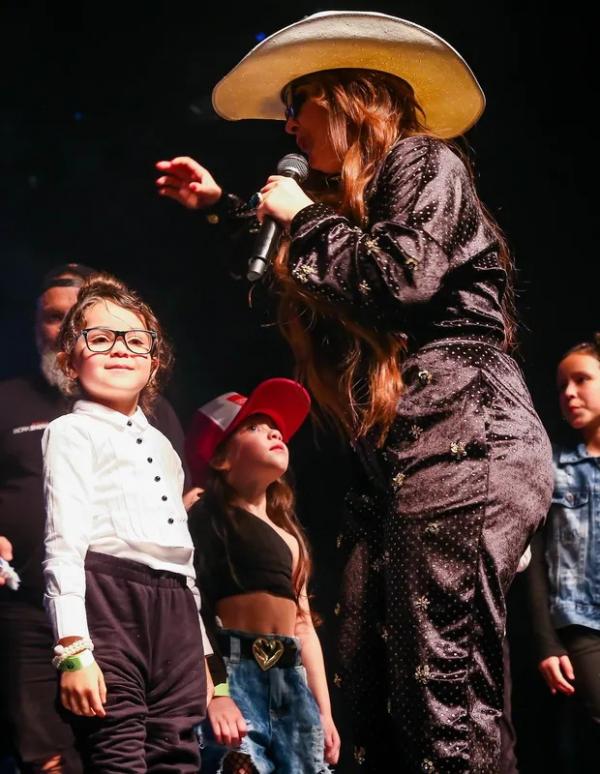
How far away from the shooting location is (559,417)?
10.0 feet

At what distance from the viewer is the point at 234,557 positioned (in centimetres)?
225

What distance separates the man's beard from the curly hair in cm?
11

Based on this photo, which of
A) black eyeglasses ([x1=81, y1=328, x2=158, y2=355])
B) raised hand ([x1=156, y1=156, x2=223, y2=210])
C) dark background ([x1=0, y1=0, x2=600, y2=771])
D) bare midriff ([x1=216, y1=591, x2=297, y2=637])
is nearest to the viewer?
raised hand ([x1=156, y1=156, x2=223, y2=210])

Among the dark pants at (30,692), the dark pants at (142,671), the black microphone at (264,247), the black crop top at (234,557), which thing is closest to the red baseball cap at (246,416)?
the black crop top at (234,557)

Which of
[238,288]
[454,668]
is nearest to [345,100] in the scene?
[454,668]

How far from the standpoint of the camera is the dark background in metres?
2.73

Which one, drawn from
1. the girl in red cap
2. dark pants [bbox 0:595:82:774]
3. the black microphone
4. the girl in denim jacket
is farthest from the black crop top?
the black microphone

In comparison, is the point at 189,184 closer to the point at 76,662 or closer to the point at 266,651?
the point at 76,662

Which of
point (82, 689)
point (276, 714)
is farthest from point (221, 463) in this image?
point (82, 689)

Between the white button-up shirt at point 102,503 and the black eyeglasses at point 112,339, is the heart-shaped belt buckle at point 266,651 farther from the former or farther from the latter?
the black eyeglasses at point 112,339

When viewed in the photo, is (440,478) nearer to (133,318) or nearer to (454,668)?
(454,668)

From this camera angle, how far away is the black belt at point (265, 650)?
7.08 feet

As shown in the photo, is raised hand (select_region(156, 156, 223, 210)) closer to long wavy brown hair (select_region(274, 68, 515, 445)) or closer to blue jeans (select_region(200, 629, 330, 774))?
long wavy brown hair (select_region(274, 68, 515, 445))

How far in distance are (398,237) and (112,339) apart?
26.5 inches
